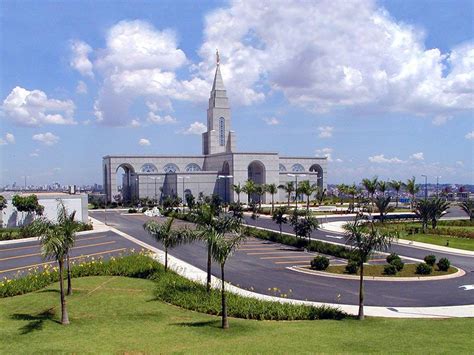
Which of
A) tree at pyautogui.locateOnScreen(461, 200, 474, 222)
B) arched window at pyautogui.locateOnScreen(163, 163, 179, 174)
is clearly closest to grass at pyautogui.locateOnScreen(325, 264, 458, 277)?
tree at pyautogui.locateOnScreen(461, 200, 474, 222)

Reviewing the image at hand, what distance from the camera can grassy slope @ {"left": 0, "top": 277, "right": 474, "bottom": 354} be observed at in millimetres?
14453

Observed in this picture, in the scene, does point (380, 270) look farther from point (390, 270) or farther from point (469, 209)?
point (469, 209)

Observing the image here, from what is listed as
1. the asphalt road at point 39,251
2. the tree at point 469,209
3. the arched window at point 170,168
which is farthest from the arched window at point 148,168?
the tree at point 469,209

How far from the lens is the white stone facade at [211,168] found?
90.2 meters

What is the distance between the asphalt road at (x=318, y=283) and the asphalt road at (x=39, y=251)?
511 centimetres

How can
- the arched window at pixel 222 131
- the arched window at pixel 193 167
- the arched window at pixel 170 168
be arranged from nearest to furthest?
1. the arched window at pixel 170 168
2. the arched window at pixel 222 131
3. the arched window at pixel 193 167

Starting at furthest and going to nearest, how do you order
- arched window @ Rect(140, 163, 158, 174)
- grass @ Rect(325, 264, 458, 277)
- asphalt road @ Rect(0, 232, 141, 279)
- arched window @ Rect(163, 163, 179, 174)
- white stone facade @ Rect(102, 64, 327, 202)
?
arched window @ Rect(163, 163, 179, 174) → arched window @ Rect(140, 163, 158, 174) → white stone facade @ Rect(102, 64, 327, 202) → asphalt road @ Rect(0, 232, 141, 279) → grass @ Rect(325, 264, 458, 277)

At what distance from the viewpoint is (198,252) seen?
3541 centimetres

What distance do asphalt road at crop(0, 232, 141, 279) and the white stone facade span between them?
45.6 meters

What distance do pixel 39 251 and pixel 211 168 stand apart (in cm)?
6392

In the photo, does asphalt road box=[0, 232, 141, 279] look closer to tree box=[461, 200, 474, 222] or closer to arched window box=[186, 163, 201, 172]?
tree box=[461, 200, 474, 222]

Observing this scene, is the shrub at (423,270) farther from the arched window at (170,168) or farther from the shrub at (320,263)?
the arched window at (170,168)

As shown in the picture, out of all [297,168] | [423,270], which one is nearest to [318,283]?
[423,270]

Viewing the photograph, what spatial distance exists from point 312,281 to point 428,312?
22.9 feet
